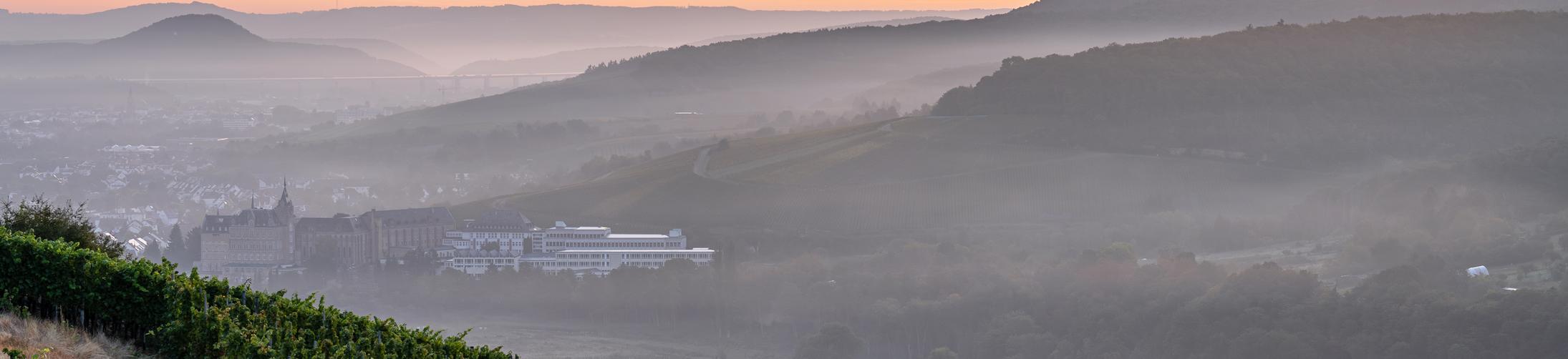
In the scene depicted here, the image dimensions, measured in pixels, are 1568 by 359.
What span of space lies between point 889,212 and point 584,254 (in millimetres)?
9407

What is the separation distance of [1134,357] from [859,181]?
71.0ft

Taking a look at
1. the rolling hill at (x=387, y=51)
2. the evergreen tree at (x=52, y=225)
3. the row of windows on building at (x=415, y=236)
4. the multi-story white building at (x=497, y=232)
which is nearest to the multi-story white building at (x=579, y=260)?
the multi-story white building at (x=497, y=232)

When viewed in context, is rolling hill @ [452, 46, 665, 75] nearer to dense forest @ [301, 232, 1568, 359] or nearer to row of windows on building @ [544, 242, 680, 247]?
row of windows on building @ [544, 242, 680, 247]

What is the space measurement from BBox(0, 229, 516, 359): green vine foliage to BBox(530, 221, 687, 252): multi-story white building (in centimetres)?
2357

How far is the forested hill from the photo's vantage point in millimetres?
50625

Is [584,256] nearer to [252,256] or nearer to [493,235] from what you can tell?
[493,235]

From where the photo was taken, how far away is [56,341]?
13.1 metres

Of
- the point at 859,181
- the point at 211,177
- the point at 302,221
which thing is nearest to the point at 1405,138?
the point at 859,181

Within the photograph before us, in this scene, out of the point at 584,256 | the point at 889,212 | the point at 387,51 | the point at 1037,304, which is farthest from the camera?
the point at 387,51

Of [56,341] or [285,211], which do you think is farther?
[285,211]

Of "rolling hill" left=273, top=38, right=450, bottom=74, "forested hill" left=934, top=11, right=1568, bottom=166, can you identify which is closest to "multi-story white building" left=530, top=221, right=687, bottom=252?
"forested hill" left=934, top=11, right=1568, bottom=166

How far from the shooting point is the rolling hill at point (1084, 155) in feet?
143

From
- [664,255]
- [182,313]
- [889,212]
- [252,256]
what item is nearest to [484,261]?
[664,255]

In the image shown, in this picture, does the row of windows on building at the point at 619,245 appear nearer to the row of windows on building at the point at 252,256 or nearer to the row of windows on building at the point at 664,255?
the row of windows on building at the point at 664,255
